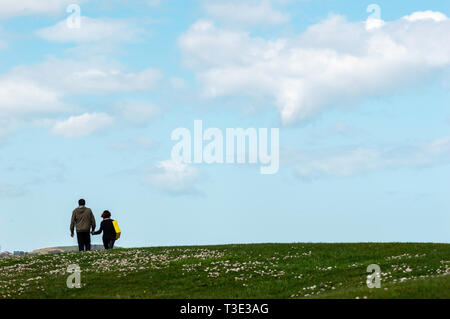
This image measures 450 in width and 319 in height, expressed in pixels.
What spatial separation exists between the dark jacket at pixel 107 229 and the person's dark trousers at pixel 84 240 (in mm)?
804

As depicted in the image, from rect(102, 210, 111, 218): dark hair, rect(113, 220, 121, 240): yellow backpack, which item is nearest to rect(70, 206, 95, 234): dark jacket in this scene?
rect(102, 210, 111, 218): dark hair

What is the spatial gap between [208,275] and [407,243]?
569 inches

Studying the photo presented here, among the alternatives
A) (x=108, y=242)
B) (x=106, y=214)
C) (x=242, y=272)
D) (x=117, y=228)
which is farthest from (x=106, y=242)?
(x=242, y=272)

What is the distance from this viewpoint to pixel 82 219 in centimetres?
4188

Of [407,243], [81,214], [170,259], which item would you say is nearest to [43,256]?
[81,214]

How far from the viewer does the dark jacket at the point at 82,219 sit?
4191 centimetres

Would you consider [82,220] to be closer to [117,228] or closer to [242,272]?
[117,228]

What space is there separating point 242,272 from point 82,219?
48.9 feet

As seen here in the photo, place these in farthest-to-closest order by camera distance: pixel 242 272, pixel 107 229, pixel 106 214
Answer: pixel 107 229
pixel 106 214
pixel 242 272

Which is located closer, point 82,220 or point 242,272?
point 242,272

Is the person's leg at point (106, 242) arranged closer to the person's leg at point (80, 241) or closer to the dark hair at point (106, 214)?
the person's leg at point (80, 241)
